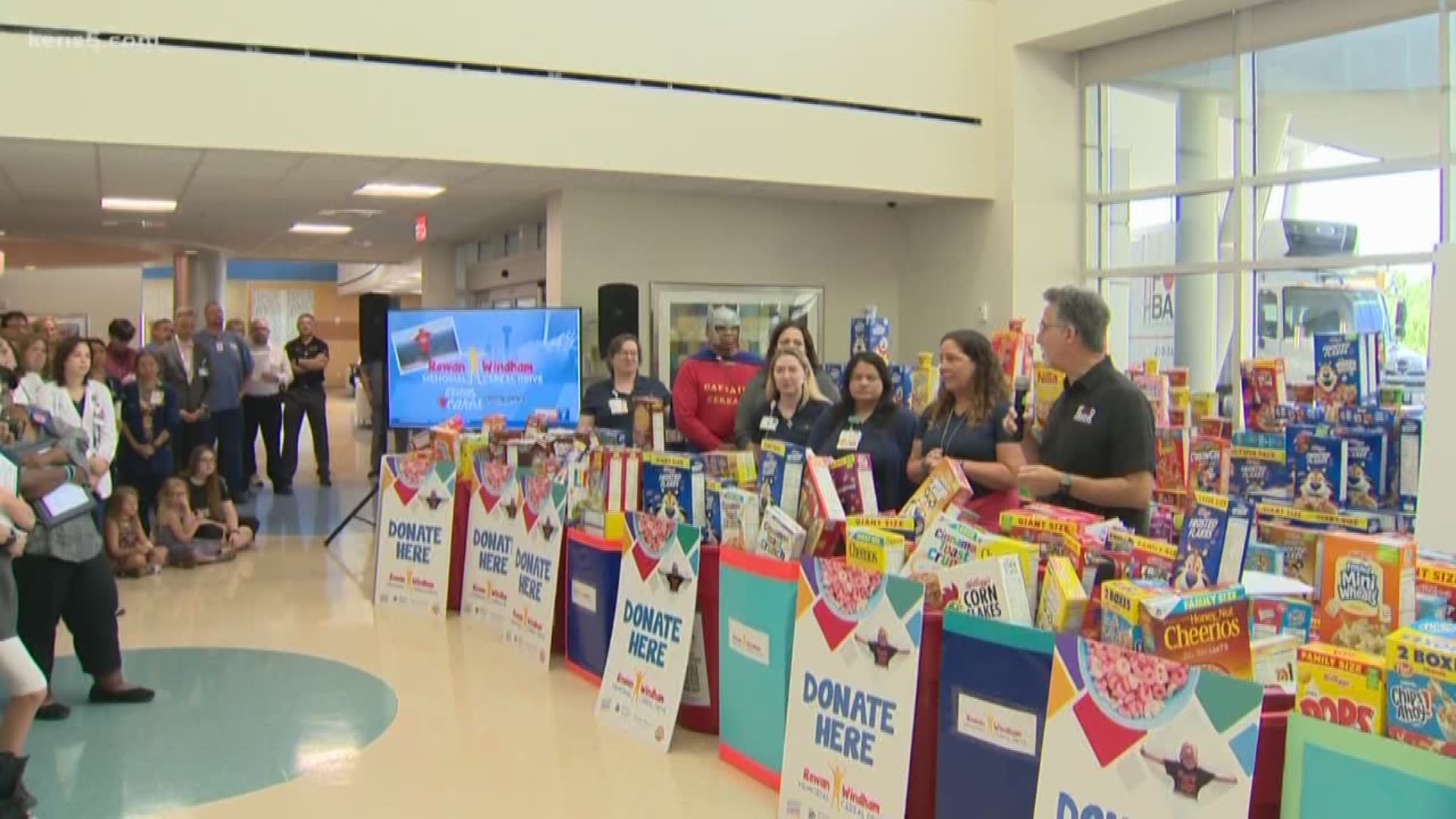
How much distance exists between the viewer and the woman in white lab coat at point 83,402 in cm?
649

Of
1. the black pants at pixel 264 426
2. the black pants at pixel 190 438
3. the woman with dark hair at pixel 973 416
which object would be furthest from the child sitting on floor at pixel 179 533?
the woman with dark hair at pixel 973 416

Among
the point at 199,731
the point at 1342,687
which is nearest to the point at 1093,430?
the point at 1342,687

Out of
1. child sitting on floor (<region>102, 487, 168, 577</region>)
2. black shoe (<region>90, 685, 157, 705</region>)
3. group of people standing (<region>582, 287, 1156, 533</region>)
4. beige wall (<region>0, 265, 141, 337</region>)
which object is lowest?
black shoe (<region>90, 685, 157, 705</region>)

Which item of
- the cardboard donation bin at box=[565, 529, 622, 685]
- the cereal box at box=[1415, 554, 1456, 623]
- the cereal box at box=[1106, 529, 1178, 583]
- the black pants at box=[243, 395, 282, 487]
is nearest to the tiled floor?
the cardboard donation bin at box=[565, 529, 622, 685]

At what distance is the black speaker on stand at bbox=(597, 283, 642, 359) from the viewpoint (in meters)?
9.59

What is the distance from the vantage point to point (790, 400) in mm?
5746

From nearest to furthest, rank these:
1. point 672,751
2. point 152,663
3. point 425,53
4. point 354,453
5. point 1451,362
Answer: point 1451,362 < point 672,751 < point 152,663 < point 425,53 < point 354,453

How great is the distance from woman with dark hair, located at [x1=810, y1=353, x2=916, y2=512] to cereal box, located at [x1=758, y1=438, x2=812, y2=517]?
0.83 meters

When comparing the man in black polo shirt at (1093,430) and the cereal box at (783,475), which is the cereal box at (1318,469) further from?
the cereal box at (783,475)

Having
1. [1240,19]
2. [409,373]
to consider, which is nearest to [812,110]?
[1240,19]

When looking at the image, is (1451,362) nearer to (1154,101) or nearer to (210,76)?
(210,76)

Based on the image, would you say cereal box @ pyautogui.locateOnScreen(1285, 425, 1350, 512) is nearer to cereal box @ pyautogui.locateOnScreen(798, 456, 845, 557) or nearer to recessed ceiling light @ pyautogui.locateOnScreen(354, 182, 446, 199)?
cereal box @ pyautogui.locateOnScreen(798, 456, 845, 557)

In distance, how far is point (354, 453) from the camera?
51.0 feet

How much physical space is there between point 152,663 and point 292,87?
424 centimetres
